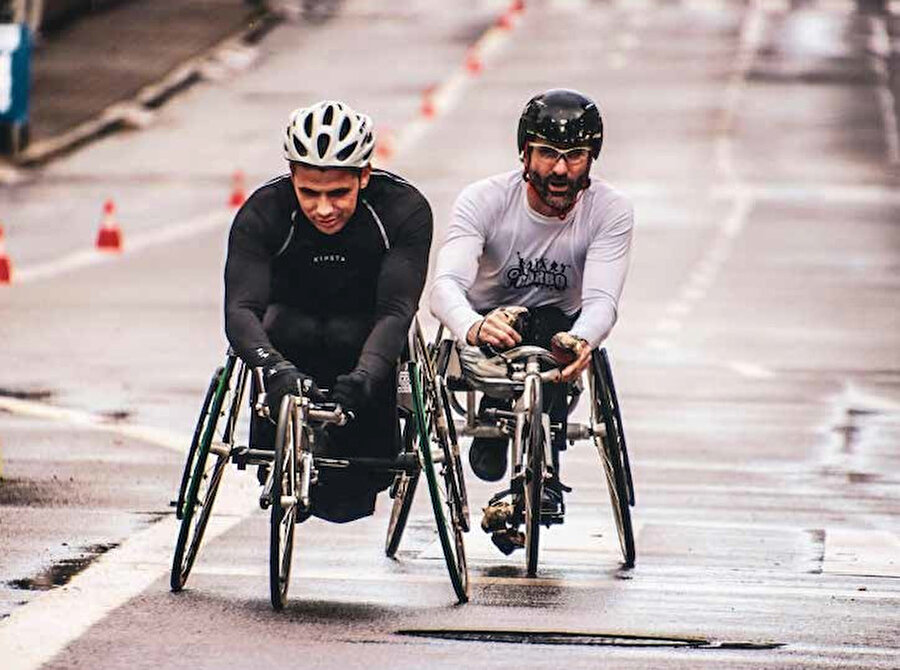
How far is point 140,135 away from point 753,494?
3364 centimetres

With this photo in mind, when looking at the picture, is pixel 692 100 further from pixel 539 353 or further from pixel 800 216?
pixel 539 353

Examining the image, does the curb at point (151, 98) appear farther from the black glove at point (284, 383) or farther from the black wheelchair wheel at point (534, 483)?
the black glove at point (284, 383)

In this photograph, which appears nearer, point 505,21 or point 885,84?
point 885,84

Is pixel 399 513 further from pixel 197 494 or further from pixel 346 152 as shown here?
pixel 346 152

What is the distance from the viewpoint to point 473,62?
56.4 m

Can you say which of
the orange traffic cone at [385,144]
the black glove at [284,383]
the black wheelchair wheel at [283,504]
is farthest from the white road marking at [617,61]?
the black wheelchair wheel at [283,504]

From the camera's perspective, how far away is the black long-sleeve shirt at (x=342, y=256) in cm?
963

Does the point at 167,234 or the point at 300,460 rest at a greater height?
the point at 300,460

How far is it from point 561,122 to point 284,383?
206 centimetres

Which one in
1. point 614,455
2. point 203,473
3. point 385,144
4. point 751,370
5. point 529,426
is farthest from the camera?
point 385,144

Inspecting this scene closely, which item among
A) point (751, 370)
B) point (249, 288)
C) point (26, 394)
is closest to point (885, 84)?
point (751, 370)

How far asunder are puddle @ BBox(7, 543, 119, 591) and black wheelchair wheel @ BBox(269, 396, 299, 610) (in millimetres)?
844

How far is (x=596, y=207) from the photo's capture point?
35.5ft

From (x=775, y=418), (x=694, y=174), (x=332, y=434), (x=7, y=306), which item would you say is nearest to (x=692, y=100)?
(x=694, y=174)
